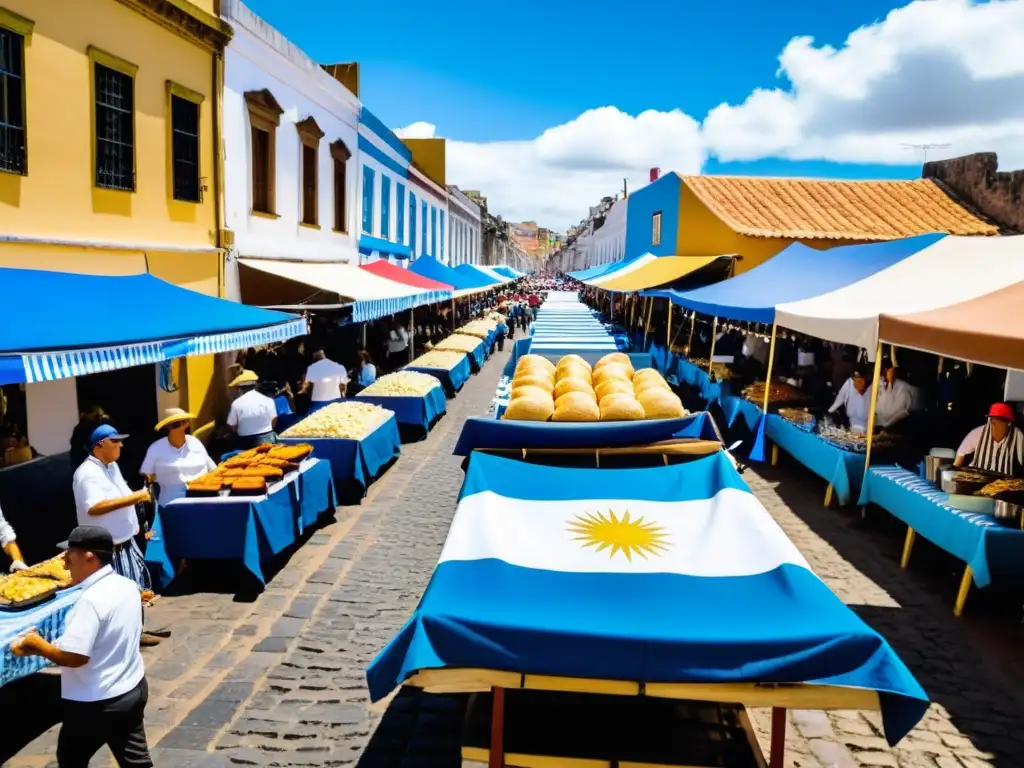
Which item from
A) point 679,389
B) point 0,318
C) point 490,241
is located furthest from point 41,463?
point 490,241

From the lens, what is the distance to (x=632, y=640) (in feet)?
10.1

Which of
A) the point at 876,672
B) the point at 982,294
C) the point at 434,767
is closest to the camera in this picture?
the point at 876,672

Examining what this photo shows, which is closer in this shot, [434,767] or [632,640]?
[632,640]

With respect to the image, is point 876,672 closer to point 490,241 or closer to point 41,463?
point 41,463

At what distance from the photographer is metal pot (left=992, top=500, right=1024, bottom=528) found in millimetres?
6321

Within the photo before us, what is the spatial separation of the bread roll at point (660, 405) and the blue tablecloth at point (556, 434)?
23.5 inches

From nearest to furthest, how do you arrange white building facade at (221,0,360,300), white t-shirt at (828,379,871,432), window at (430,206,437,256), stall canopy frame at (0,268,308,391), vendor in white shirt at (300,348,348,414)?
1. stall canopy frame at (0,268,308,391)
2. white t-shirt at (828,379,871,432)
3. vendor in white shirt at (300,348,348,414)
4. white building facade at (221,0,360,300)
5. window at (430,206,437,256)

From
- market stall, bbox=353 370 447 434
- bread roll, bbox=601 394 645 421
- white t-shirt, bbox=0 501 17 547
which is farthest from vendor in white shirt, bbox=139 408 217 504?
market stall, bbox=353 370 447 434

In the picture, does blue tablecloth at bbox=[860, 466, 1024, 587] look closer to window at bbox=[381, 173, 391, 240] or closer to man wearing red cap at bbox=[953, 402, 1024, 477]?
man wearing red cap at bbox=[953, 402, 1024, 477]

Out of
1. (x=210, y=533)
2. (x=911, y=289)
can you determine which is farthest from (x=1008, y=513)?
(x=210, y=533)

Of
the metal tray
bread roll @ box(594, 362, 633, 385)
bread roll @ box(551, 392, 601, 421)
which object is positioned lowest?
the metal tray

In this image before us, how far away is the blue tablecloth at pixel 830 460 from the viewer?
9.05m

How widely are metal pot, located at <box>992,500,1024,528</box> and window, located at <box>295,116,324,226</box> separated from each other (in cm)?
1352

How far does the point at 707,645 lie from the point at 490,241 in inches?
2284
